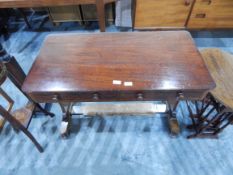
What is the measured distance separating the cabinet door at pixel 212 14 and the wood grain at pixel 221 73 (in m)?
0.87

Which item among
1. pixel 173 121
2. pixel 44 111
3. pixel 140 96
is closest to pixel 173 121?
A: pixel 173 121

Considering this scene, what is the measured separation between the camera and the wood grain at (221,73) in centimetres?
101

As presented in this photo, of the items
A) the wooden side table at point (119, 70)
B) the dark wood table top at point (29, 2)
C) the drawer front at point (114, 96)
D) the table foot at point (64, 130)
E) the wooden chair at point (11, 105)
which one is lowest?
the table foot at point (64, 130)

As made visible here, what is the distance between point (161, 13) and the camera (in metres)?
1.88

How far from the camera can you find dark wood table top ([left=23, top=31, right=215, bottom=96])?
0.89m

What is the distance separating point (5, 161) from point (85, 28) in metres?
2.01

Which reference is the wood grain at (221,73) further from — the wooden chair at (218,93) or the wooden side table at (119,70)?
the wooden side table at (119,70)

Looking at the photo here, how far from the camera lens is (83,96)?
938 millimetres

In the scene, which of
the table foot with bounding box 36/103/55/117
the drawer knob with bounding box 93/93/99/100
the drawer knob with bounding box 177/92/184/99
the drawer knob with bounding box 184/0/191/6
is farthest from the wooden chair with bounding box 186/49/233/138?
the table foot with bounding box 36/103/55/117

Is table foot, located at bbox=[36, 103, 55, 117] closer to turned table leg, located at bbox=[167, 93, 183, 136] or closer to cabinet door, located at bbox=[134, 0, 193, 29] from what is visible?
turned table leg, located at bbox=[167, 93, 183, 136]

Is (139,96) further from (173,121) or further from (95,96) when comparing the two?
(173,121)

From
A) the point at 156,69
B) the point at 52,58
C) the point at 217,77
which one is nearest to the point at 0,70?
the point at 52,58

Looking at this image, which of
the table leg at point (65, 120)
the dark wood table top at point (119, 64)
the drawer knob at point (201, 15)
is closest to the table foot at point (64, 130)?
the table leg at point (65, 120)

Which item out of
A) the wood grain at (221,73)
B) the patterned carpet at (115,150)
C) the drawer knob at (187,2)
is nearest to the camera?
the wood grain at (221,73)
